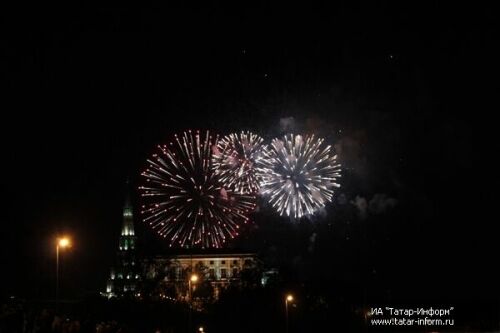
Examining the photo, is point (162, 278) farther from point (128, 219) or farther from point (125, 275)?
point (128, 219)

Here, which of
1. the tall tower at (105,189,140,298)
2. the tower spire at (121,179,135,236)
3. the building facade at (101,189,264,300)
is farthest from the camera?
the tower spire at (121,179,135,236)

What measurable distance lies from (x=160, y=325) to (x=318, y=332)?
13485 millimetres

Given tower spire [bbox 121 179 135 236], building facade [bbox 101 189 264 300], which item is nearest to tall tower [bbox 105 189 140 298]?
building facade [bbox 101 189 264 300]

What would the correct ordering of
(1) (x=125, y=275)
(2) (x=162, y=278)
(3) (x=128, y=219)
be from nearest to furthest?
(2) (x=162, y=278)
(1) (x=125, y=275)
(3) (x=128, y=219)

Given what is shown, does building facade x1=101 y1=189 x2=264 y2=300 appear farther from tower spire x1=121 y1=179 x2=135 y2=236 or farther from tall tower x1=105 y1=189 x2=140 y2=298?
tower spire x1=121 y1=179 x2=135 y2=236

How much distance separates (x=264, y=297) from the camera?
259ft

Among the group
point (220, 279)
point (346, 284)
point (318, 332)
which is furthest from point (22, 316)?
point (220, 279)

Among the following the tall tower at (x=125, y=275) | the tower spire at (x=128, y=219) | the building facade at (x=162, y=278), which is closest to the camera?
the building facade at (x=162, y=278)

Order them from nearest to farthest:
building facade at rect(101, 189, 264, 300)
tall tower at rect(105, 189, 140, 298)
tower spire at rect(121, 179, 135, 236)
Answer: building facade at rect(101, 189, 264, 300) → tall tower at rect(105, 189, 140, 298) → tower spire at rect(121, 179, 135, 236)

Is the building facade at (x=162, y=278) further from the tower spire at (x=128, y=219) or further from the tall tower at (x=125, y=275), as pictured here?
the tower spire at (x=128, y=219)

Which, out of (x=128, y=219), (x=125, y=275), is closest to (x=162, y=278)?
(x=125, y=275)

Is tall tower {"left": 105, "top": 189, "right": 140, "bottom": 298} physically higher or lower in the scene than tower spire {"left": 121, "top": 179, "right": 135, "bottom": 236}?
lower

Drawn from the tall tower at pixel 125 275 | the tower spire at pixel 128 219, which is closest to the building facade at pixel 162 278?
the tall tower at pixel 125 275

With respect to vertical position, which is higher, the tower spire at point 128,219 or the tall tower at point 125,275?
the tower spire at point 128,219
